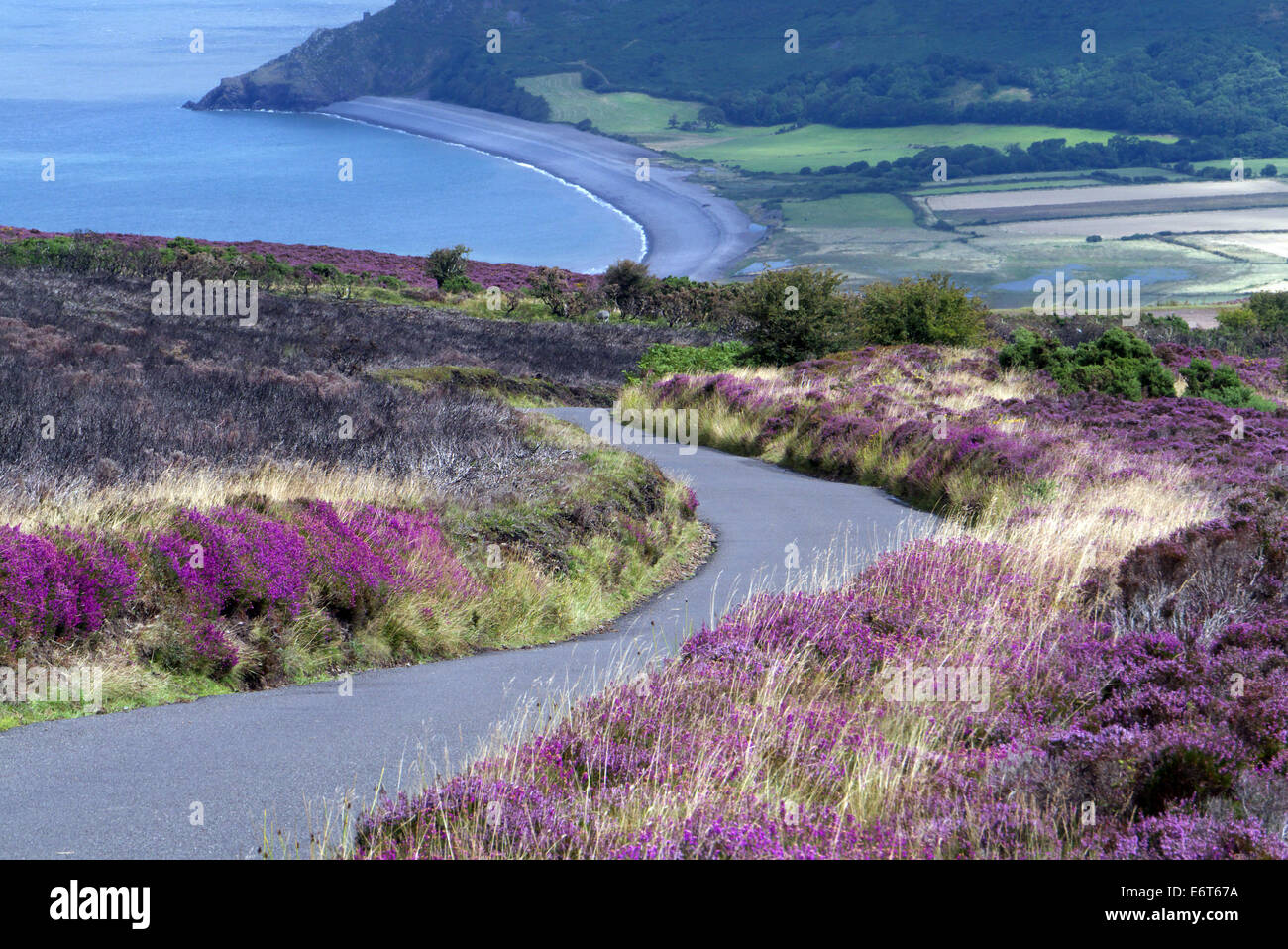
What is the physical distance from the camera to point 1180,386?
86.3 feet

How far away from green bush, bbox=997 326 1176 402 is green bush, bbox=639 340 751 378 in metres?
7.69

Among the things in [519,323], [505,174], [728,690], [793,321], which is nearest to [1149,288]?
[519,323]

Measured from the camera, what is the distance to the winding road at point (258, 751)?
186 inches

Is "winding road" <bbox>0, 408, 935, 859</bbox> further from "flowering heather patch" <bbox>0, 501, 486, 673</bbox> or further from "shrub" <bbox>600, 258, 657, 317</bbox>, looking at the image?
"shrub" <bbox>600, 258, 657, 317</bbox>

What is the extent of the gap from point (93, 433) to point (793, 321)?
845 inches

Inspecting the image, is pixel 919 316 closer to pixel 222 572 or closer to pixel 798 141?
pixel 222 572

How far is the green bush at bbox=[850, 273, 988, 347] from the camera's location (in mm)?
31239

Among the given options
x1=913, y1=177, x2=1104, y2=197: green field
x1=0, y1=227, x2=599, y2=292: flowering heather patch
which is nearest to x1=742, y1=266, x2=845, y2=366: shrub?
x1=0, y1=227, x2=599, y2=292: flowering heather patch

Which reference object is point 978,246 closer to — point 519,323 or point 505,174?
point 505,174

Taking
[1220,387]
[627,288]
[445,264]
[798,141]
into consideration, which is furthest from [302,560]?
[798,141]

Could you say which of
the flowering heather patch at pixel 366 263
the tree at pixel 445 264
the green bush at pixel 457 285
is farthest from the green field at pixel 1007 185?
the green bush at pixel 457 285

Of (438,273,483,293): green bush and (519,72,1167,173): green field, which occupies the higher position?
(519,72,1167,173): green field

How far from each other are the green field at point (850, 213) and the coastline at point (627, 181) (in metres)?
7.00

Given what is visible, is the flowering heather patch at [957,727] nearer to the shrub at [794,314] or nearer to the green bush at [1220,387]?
the green bush at [1220,387]
